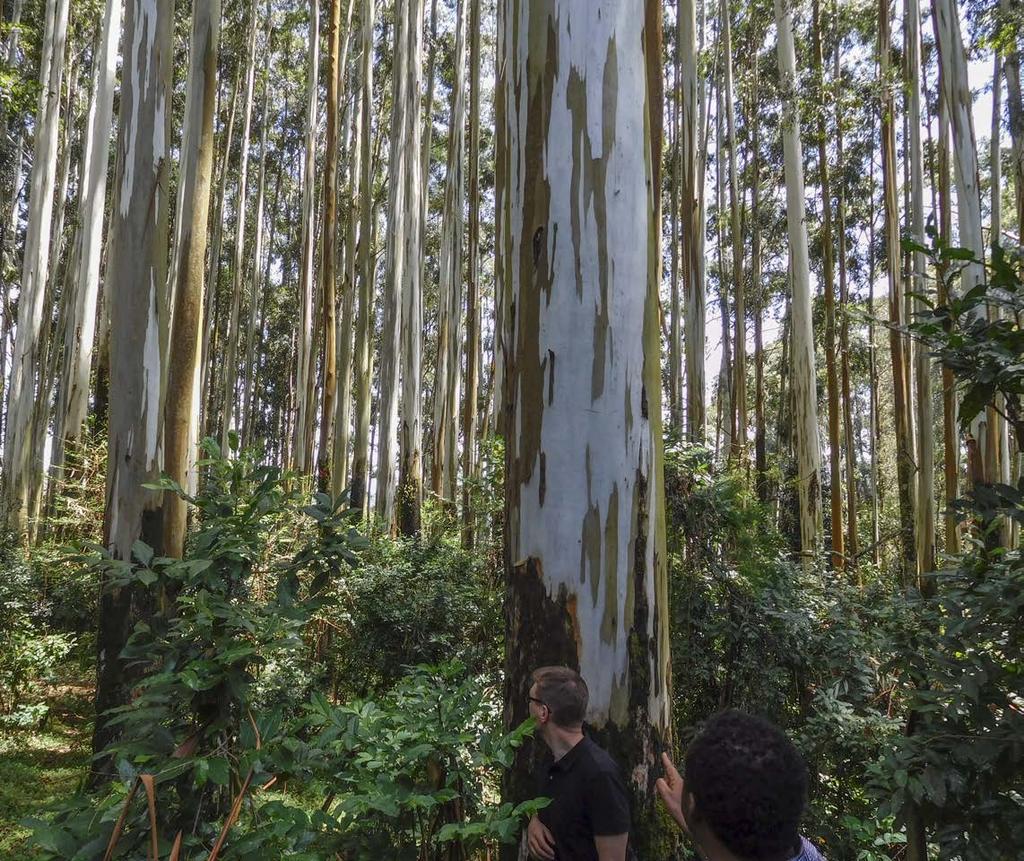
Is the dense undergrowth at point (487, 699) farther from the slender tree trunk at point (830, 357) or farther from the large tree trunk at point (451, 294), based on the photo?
the large tree trunk at point (451, 294)

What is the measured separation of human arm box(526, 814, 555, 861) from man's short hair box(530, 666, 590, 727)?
24 centimetres

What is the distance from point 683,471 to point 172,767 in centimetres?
337

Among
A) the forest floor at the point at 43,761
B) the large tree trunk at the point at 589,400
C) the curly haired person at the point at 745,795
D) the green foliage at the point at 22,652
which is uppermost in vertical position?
the large tree trunk at the point at 589,400

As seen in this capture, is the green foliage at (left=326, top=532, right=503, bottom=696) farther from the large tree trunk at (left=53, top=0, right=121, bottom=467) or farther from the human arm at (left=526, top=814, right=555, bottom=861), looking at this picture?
the large tree trunk at (left=53, top=0, right=121, bottom=467)

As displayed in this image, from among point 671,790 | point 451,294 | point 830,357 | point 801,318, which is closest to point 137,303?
point 671,790

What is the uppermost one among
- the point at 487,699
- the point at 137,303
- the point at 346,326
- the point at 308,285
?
the point at 308,285

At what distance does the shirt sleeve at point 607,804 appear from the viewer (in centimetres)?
182

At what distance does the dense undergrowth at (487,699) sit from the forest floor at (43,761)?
0.11 m

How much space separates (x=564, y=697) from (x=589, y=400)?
0.86m

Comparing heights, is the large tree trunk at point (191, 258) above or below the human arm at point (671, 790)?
above

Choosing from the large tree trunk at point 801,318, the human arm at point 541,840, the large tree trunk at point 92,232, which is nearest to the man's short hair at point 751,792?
the human arm at point 541,840

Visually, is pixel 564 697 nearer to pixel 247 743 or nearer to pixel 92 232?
pixel 247 743

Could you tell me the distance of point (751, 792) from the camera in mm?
1217

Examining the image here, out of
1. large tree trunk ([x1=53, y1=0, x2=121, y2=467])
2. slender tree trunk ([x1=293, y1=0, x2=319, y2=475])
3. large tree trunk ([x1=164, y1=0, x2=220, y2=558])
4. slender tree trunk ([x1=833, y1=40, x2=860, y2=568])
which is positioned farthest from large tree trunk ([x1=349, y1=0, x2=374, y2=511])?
slender tree trunk ([x1=833, y1=40, x2=860, y2=568])
